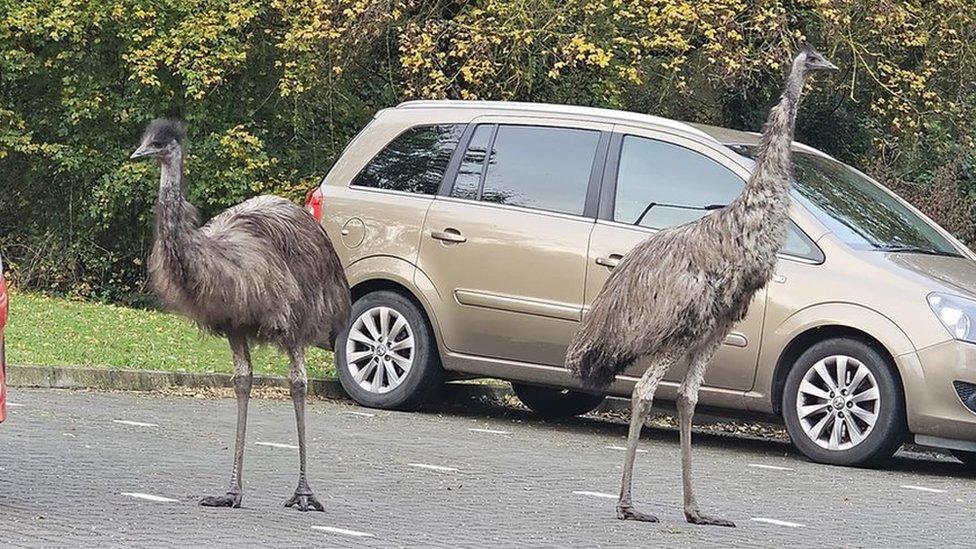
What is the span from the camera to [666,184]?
13.4 m

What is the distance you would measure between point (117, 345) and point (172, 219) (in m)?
8.40

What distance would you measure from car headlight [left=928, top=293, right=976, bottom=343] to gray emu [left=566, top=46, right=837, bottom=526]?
268 cm

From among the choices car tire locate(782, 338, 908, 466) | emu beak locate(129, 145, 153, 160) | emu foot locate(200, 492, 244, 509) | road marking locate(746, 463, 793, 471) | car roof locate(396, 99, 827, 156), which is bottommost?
emu foot locate(200, 492, 244, 509)

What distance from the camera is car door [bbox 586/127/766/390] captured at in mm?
12938

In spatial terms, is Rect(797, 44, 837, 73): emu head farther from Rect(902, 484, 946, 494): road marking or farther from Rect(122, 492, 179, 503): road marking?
Rect(122, 492, 179, 503): road marking

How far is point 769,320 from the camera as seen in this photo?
12.8m

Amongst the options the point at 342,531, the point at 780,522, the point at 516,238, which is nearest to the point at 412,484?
the point at 342,531

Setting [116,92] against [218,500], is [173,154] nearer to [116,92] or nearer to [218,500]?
[218,500]

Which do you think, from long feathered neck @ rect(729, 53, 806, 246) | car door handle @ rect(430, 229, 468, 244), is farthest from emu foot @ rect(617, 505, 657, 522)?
car door handle @ rect(430, 229, 468, 244)

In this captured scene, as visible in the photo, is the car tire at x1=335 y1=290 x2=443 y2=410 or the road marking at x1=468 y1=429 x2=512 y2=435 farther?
the car tire at x1=335 y1=290 x2=443 y2=410

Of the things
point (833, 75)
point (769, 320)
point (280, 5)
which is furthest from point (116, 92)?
point (769, 320)

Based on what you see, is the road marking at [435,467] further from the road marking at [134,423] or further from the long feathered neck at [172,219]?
the long feathered neck at [172,219]

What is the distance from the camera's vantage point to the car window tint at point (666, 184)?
1317 cm

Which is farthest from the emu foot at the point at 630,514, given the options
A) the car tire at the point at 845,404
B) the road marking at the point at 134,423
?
the road marking at the point at 134,423
